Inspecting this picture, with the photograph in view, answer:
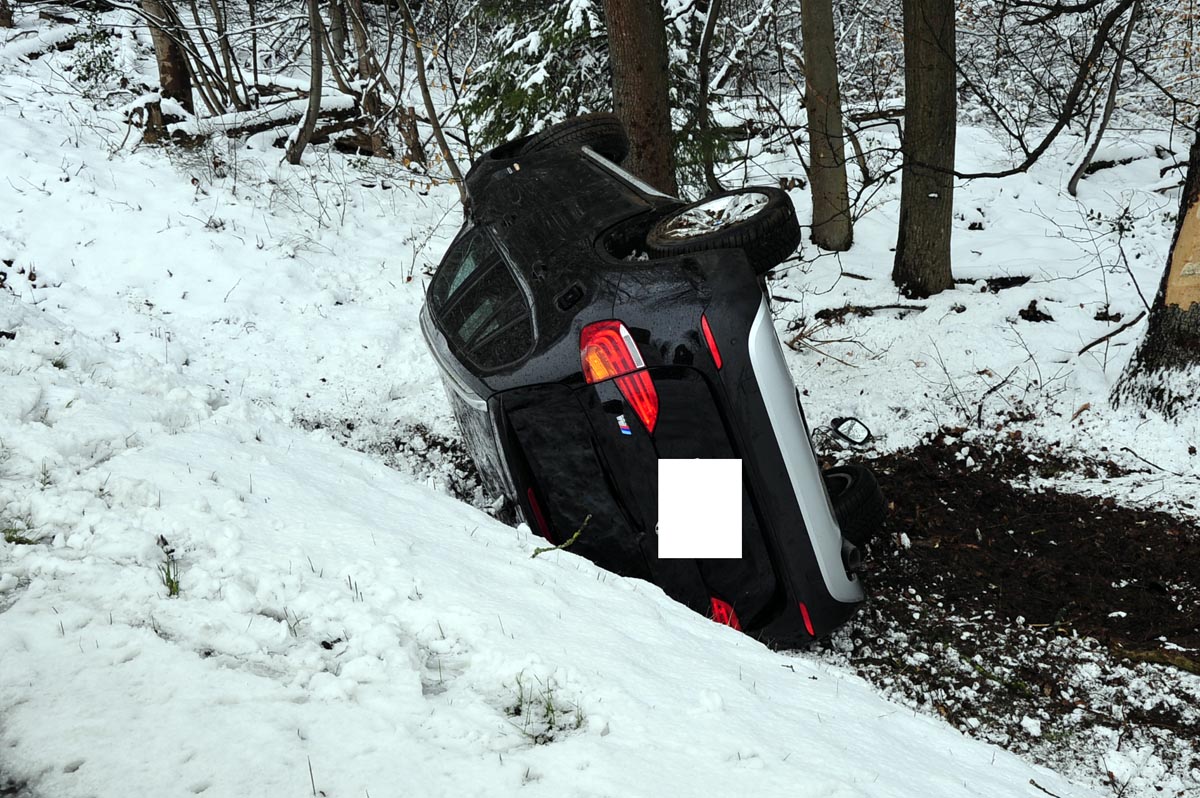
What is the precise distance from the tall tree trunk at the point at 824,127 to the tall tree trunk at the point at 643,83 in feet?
7.15

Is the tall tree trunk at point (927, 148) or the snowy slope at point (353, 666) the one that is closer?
the snowy slope at point (353, 666)

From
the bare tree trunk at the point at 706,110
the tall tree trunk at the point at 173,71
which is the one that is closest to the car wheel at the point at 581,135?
the bare tree trunk at the point at 706,110

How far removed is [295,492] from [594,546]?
1204 millimetres

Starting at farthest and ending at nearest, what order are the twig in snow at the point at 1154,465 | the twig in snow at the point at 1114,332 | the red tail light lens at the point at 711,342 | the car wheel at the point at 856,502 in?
the twig in snow at the point at 1114,332, the twig in snow at the point at 1154,465, the car wheel at the point at 856,502, the red tail light lens at the point at 711,342

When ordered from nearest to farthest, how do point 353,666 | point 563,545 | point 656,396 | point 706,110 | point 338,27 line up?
point 353,666
point 563,545
point 656,396
point 706,110
point 338,27

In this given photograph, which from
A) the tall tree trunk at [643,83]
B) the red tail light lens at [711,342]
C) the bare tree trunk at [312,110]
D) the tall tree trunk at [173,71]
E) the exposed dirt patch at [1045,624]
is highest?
the tall tree trunk at [173,71]

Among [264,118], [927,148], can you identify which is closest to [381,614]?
[927,148]

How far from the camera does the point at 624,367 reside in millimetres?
3250

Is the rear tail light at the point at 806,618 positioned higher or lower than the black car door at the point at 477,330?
lower

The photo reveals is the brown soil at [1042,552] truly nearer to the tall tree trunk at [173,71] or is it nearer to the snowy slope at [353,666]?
the snowy slope at [353,666]

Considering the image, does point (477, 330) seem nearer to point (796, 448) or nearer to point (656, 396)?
point (656, 396)

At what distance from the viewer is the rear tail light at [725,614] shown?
10.9ft

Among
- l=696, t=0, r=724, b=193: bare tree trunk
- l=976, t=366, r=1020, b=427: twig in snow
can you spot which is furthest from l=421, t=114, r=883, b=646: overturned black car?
l=696, t=0, r=724, b=193: bare tree trunk

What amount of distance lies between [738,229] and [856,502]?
150 cm
